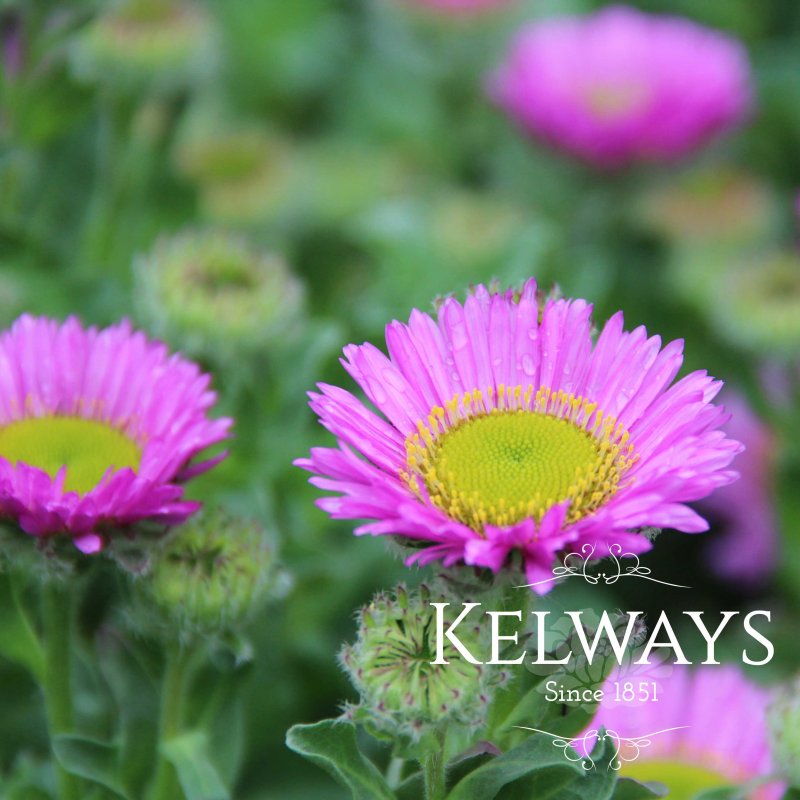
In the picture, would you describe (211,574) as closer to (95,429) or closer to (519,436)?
(95,429)

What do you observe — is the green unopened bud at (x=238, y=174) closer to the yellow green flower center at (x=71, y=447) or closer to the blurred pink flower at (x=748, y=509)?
the blurred pink flower at (x=748, y=509)

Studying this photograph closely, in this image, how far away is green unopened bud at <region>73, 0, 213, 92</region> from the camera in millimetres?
1717

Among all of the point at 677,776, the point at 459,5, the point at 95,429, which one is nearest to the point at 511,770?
the point at 677,776

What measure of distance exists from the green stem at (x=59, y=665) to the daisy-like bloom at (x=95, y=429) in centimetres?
11

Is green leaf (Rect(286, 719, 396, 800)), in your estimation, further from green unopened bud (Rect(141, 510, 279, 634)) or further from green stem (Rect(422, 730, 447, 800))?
→ green unopened bud (Rect(141, 510, 279, 634))

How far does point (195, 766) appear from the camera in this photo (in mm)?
1005

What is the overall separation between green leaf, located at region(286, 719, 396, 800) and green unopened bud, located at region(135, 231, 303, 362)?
2.05 feet

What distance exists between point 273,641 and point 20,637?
1.47 ft

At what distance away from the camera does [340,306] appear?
1.90 meters

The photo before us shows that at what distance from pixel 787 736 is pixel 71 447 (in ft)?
1.95

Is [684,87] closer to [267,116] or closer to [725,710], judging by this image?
[267,116]

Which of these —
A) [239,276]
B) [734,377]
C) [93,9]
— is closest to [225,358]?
[239,276]

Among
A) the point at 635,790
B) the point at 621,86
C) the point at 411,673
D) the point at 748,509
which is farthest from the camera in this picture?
the point at 621,86

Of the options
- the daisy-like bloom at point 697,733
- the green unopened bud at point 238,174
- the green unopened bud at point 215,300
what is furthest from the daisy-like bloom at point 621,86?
the daisy-like bloom at point 697,733
